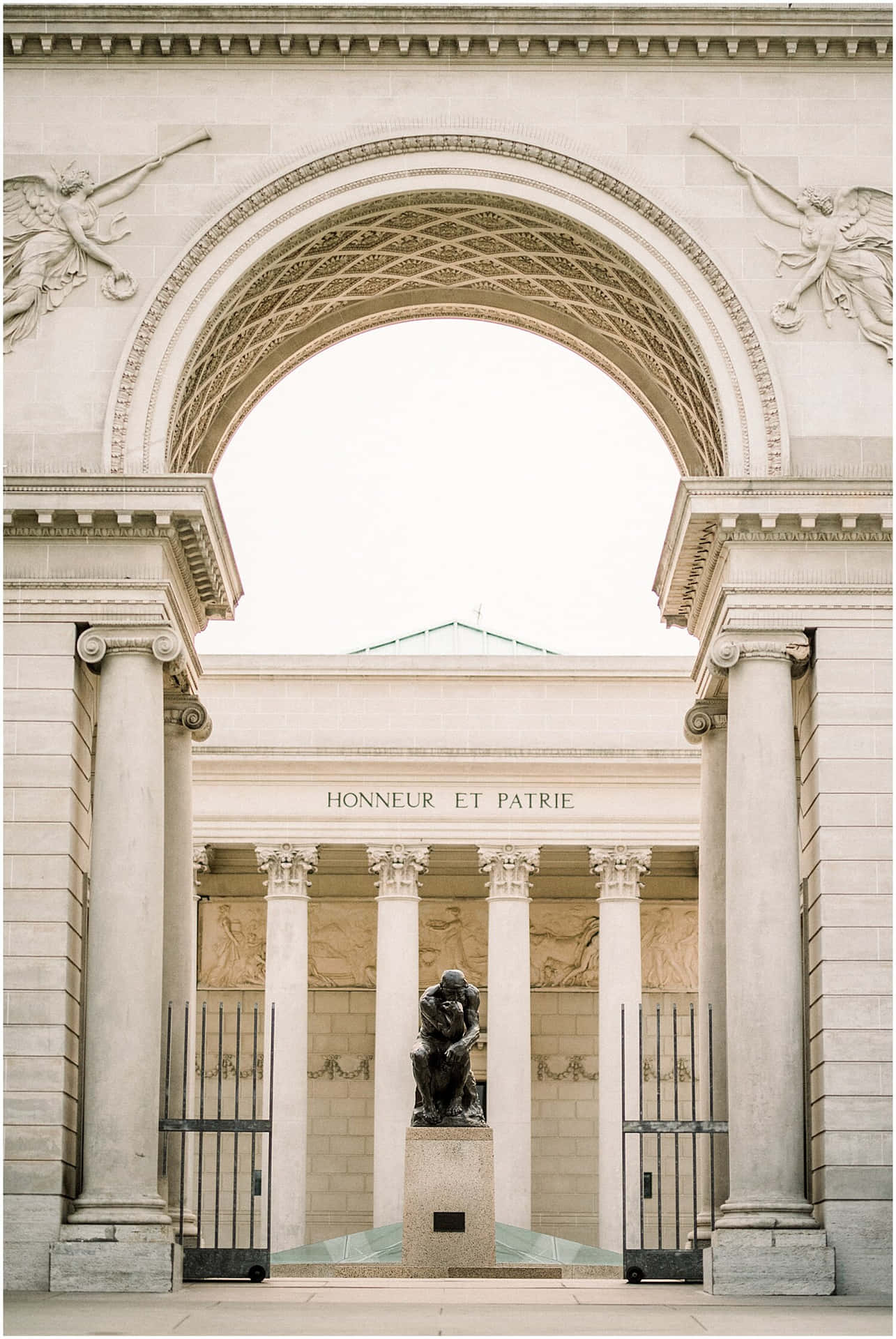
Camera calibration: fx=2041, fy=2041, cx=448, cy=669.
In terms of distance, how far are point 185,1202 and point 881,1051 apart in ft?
42.3

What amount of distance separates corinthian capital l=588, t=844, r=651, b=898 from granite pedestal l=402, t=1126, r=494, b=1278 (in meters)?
20.2

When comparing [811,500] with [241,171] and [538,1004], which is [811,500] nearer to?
[241,171]

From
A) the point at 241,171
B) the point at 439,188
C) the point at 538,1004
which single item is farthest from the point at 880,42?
the point at 538,1004

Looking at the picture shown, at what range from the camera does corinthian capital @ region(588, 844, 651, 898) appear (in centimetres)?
5462

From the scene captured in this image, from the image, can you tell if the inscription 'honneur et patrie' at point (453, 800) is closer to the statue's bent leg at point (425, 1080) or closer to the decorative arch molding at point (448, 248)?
the statue's bent leg at point (425, 1080)

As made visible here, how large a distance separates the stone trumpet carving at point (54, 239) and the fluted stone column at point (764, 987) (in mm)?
11534

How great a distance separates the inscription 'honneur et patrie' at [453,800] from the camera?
55.4 metres

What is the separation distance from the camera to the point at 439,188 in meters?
33.2

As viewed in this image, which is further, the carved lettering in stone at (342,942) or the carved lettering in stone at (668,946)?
the carved lettering in stone at (342,942)

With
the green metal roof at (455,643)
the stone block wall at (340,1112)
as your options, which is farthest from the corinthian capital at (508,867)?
the green metal roof at (455,643)

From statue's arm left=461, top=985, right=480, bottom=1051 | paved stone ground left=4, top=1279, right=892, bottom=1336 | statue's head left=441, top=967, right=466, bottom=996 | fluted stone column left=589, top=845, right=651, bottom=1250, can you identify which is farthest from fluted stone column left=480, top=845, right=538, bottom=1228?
paved stone ground left=4, top=1279, right=892, bottom=1336

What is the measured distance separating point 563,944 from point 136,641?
1335 inches

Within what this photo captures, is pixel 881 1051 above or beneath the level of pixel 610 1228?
above

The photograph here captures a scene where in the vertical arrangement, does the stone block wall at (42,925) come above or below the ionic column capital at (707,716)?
below
